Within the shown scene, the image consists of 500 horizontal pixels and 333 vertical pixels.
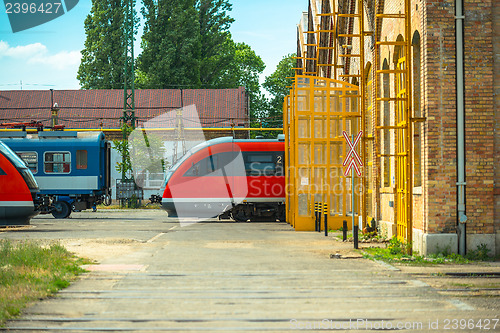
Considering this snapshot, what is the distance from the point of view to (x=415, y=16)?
639 inches

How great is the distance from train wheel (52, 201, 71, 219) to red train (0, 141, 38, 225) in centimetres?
1032

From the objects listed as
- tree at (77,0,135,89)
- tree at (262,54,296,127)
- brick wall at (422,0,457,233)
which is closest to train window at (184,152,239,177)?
brick wall at (422,0,457,233)

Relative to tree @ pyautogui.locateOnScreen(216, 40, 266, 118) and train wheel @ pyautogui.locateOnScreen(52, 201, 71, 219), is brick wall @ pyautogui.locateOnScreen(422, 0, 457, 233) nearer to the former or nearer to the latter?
train wheel @ pyautogui.locateOnScreen(52, 201, 71, 219)

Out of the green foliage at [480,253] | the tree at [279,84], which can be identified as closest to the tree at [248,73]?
the tree at [279,84]

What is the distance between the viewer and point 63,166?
35.2 metres

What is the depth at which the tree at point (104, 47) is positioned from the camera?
2741 inches

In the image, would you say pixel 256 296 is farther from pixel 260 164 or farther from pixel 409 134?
pixel 260 164

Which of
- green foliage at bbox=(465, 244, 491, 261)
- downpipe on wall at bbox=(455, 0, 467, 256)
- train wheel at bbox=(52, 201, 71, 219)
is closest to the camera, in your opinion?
green foliage at bbox=(465, 244, 491, 261)

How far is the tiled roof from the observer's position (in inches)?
2616

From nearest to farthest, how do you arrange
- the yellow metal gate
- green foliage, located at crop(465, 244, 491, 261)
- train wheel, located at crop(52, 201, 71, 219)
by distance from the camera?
green foliage, located at crop(465, 244, 491, 261)
the yellow metal gate
train wheel, located at crop(52, 201, 71, 219)

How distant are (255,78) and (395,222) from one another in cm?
6435

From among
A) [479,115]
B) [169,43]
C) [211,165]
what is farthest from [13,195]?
[169,43]

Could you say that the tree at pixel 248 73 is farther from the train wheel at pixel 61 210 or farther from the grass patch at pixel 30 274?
the grass patch at pixel 30 274

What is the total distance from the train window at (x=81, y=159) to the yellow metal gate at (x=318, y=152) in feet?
43.9
